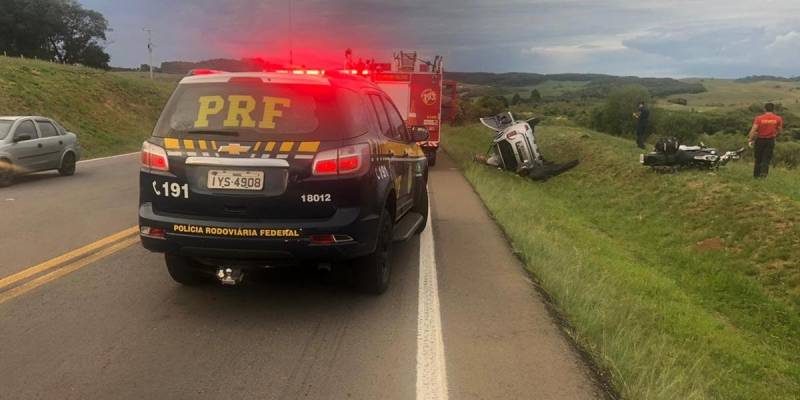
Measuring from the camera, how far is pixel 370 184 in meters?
4.87

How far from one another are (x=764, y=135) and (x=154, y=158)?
14.0 metres

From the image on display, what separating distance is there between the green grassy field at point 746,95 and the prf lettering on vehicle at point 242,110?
3232 inches

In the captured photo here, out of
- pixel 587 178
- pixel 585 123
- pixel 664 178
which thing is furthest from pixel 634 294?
pixel 585 123

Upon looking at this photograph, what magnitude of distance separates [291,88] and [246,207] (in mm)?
1006

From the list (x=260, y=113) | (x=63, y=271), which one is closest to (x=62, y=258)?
(x=63, y=271)

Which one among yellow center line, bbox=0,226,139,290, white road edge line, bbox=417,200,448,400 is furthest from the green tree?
white road edge line, bbox=417,200,448,400

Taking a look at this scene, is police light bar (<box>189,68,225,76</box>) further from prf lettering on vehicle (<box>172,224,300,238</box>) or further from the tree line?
the tree line

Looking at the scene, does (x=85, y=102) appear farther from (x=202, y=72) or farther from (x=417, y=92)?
(x=202, y=72)

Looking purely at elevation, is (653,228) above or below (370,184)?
below

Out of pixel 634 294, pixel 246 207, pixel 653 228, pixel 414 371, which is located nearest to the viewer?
pixel 414 371

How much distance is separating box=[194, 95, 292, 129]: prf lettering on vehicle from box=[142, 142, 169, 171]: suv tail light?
1.10ft

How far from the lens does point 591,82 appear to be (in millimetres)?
82750

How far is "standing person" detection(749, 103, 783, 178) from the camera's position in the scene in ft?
45.9

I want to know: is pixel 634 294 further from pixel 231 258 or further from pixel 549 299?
pixel 231 258
